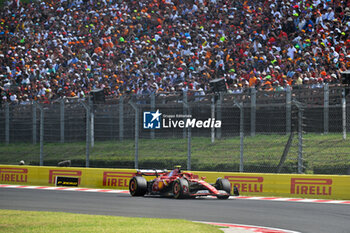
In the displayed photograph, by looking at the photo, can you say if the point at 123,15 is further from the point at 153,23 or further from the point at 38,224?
the point at 38,224

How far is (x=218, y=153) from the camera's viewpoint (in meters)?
16.4

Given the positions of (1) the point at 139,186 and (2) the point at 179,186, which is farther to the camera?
(1) the point at 139,186

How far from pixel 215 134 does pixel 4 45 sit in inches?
732

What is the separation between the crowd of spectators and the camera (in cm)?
2155

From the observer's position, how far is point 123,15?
96.2 ft

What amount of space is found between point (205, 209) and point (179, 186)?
2171mm

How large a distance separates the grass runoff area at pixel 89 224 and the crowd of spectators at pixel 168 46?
984 cm

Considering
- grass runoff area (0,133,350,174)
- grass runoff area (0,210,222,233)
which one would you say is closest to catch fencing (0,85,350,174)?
grass runoff area (0,133,350,174)

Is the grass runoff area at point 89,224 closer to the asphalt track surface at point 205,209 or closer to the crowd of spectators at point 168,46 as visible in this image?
the asphalt track surface at point 205,209

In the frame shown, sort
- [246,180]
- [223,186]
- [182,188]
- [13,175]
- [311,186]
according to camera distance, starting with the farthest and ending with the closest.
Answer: [13,175]
[246,180]
[311,186]
[223,186]
[182,188]

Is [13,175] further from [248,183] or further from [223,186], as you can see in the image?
[223,186]

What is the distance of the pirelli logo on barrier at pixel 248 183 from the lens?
15826 mm

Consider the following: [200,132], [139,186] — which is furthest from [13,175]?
[200,132]

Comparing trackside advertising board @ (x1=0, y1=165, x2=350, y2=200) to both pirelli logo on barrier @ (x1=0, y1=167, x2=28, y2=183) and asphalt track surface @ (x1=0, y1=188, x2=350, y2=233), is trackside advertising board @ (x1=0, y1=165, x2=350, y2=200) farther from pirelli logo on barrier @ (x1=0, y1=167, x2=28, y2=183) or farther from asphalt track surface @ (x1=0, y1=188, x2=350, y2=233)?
asphalt track surface @ (x1=0, y1=188, x2=350, y2=233)
